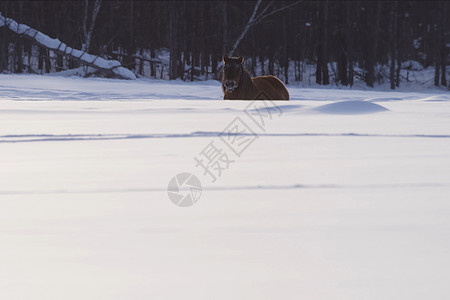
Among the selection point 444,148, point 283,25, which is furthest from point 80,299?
point 283,25

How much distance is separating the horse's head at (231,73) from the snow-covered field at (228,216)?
3401 millimetres

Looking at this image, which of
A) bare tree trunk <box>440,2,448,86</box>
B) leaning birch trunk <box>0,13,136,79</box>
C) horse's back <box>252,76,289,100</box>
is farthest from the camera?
bare tree trunk <box>440,2,448,86</box>

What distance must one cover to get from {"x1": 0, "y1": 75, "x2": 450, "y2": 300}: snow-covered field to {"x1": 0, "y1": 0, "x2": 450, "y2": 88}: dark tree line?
20.7 m

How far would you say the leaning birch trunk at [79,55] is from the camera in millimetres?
14466

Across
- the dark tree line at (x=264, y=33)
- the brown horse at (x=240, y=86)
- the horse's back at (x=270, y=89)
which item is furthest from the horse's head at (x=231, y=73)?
the dark tree line at (x=264, y=33)

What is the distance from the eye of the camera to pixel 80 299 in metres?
0.92

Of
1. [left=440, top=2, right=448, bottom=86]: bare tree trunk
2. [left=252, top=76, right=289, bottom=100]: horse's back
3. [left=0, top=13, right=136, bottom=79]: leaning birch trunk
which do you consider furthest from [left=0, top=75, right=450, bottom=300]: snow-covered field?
[left=440, top=2, right=448, bottom=86]: bare tree trunk

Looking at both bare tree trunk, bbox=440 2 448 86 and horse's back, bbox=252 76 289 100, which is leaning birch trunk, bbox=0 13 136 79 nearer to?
horse's back, bbox=252 76 289 100

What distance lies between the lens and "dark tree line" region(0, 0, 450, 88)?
24.3m

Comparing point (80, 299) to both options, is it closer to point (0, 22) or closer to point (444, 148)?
point (444, 148)

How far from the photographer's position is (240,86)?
627cm

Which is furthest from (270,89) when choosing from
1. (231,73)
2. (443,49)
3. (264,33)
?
(264,33)

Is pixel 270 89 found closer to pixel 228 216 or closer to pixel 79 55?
pixel 228 216

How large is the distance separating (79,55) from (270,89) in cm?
980
